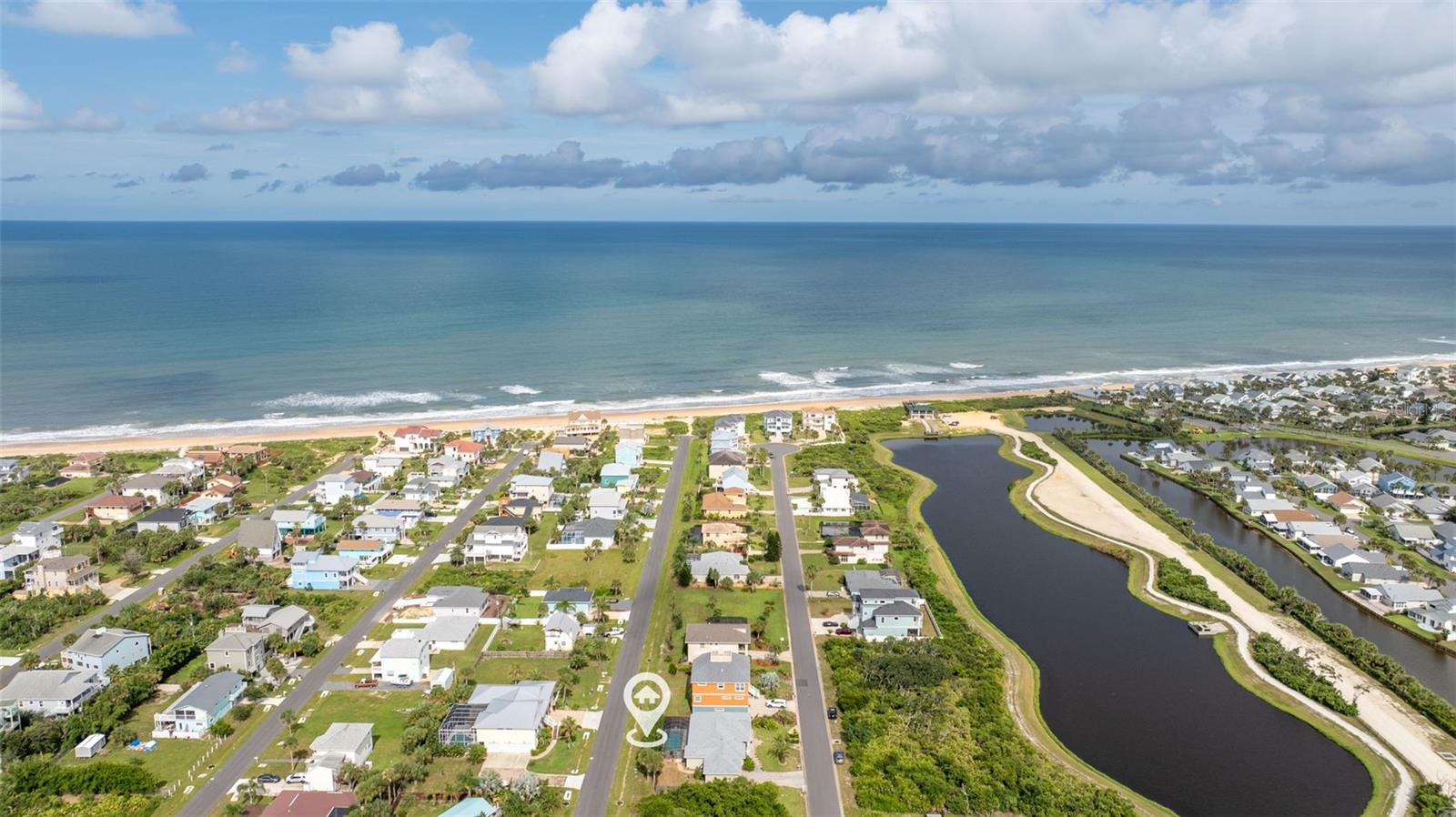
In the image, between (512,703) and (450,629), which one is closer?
(512,703)

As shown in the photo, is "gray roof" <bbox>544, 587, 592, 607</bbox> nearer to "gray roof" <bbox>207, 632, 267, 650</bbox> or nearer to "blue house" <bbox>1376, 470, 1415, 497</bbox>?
"gray roof" <bbox>207, 632, 267, 650</bbox>

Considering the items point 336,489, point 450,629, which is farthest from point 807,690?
point 336,489

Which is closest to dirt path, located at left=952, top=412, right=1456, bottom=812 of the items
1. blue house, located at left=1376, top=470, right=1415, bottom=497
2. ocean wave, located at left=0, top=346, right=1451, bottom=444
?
blue house, located at left=1376, top=470, right=1415, bottom=497

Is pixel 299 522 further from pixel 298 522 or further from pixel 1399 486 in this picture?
pixel 1399 486

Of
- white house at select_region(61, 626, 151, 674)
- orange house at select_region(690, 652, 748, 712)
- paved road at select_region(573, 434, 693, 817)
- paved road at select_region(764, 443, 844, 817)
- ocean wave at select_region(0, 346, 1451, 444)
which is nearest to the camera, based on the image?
paved road at select_region(573, 434, 693, 817)

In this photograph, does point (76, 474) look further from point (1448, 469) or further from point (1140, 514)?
point (1448, 469)

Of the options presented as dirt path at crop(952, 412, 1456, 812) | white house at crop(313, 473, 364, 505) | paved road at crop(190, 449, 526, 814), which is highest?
white house at crop(313, 473, 364, 505)

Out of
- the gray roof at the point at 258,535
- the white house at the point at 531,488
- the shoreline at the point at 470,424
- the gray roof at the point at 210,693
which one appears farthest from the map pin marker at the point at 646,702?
the shoreline at the point at 470,424
